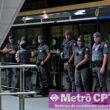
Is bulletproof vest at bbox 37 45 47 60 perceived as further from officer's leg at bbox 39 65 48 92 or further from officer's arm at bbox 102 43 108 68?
officer's arm at bbox 102 43 108 68

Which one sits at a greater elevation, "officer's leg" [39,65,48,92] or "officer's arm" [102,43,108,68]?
"officer's arm" [102,43,108,68]

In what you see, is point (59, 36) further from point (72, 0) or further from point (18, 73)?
point (18, 73)

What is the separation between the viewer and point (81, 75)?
12.3 metres

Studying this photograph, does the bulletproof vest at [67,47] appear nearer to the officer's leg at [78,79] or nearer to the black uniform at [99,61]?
the officer's leg at [78,79]

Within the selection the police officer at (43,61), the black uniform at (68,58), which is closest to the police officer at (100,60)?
the black uniform at (68,58)

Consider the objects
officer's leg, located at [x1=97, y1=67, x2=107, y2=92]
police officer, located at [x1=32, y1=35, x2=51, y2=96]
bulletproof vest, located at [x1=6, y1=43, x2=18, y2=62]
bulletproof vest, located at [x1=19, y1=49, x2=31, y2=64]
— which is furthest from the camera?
A: bulletproof vest, located at [x1=6, y1=43, x2=18, y2=62]

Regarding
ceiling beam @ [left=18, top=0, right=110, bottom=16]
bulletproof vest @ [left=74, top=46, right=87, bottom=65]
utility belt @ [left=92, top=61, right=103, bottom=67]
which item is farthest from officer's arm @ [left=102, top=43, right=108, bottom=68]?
ceiling beam @ [left=18, top=0, right=110, bottom=16]

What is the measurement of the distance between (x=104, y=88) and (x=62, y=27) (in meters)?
3.26

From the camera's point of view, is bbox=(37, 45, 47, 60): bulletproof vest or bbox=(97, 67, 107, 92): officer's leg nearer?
bbox=(97, 67, 107, 92): officer's leg

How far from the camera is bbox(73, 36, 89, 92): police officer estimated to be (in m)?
12.2

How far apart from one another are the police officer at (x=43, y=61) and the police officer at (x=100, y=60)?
7.19 ft

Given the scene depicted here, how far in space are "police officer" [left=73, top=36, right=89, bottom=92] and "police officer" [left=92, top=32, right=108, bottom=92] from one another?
407mm

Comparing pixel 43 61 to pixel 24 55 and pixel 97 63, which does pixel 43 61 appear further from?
pixel 97 63

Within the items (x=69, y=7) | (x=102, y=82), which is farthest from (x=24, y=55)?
(x=102, y=82)
